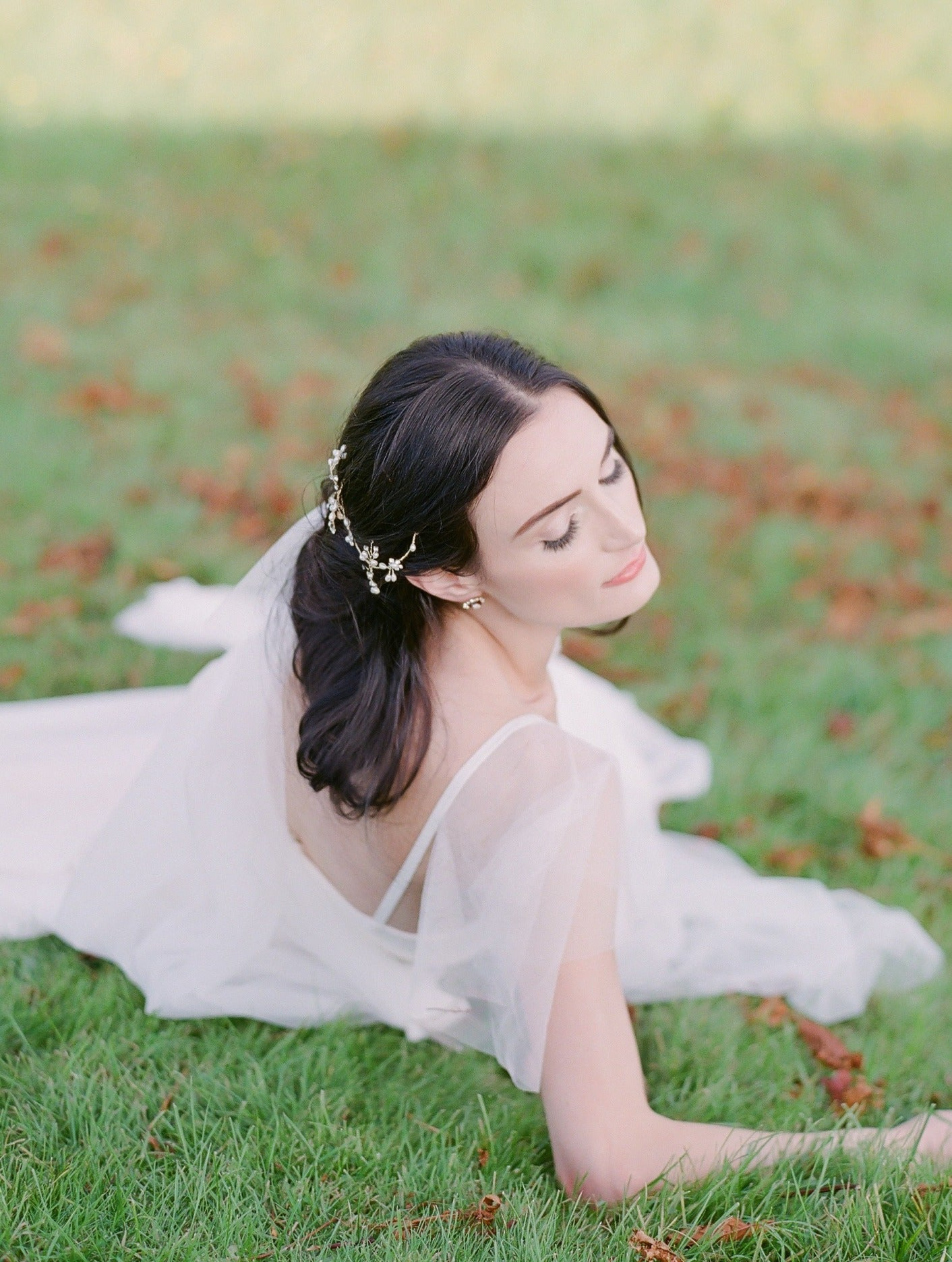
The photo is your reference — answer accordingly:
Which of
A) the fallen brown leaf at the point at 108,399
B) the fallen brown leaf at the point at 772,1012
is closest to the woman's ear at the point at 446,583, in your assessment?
the fallen brown leaf at the point at 772,1012

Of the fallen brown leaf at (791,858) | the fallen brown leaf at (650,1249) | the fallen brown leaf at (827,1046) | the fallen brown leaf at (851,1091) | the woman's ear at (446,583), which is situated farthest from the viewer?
the fallen brown leaf at (791,858)

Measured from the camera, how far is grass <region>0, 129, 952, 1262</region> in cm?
259

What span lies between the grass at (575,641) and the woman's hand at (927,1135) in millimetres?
102

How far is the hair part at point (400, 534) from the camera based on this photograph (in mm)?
2498

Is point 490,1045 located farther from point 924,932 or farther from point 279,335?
point 279,335

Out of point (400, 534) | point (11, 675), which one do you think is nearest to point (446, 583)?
point (400, 534)

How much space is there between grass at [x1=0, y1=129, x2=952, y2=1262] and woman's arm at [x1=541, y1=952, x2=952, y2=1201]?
62 mm

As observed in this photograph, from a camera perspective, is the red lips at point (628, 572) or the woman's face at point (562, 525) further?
the red lips at point (628, 572)

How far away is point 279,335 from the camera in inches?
311

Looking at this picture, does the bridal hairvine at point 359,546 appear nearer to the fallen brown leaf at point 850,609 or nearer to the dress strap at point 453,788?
the dress strap at point 453,788

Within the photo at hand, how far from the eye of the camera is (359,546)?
2678 mm

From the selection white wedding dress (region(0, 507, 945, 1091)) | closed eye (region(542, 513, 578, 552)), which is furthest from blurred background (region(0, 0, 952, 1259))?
closed eye (region(542, 513, 578, 552))

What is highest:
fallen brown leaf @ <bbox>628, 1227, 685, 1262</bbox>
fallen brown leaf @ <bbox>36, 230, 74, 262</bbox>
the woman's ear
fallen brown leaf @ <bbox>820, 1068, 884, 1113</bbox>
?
fallen brown leaf @ <bbox>36, 230, 74, 262</bbox>

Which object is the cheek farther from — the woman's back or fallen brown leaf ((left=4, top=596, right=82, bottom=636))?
fallen brown leaf ((left=4, top=596, right=82, bottom=636))
